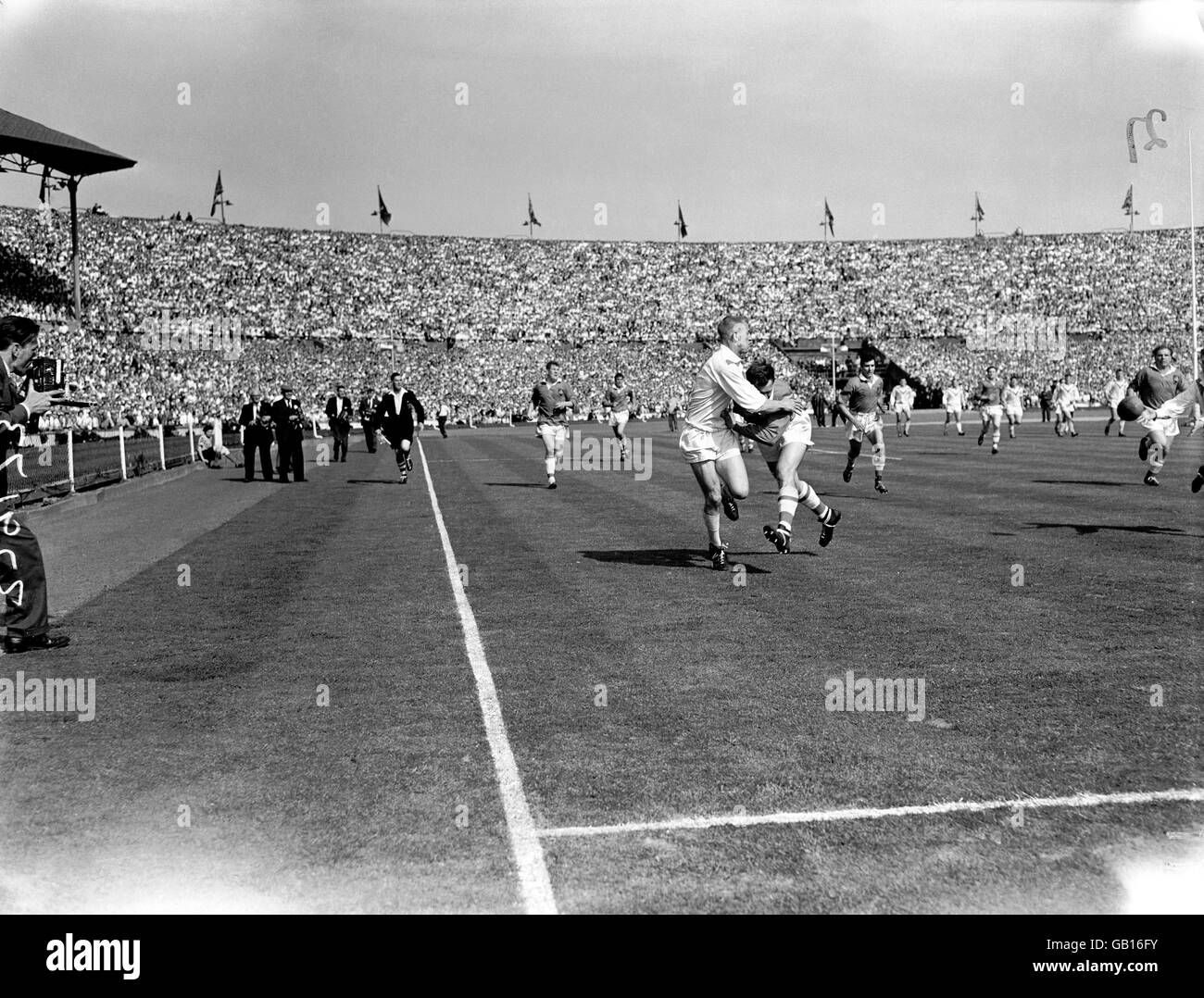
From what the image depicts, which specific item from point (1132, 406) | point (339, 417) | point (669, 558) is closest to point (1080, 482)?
point (1132, 406)

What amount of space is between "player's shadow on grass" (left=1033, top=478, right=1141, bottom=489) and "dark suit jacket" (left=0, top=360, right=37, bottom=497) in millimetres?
15562

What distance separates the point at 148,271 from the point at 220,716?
72960 mm

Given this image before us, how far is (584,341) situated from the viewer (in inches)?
3187

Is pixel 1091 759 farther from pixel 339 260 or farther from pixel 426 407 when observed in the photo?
pixel 339 260

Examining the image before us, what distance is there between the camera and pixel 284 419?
82.1 ft

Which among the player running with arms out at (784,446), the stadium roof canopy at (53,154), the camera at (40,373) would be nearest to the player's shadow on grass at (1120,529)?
the player running with arms out at (784,446)

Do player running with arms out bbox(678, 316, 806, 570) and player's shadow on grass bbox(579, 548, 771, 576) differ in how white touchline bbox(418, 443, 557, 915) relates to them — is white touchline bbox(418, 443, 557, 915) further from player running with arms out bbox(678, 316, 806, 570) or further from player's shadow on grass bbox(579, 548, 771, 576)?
player running with arms out bbox(678, 316, 806, 570)

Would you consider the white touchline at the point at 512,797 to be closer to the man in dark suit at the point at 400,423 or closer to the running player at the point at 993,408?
the man in dark suit at the point at 400,423

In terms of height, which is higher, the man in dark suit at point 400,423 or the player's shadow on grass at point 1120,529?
the man in dark suit at point 400,423

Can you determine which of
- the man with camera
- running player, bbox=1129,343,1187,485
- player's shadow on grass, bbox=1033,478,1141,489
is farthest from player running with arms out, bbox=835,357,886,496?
the man with camera

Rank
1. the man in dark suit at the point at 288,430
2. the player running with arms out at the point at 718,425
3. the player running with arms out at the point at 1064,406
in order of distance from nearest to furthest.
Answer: the player running with arms out at the point at 718,425 → the man in dark suit at the point at 288,430 → the player running with arms out at the point at 1064,406

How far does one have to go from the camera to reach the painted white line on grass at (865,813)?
4605mm

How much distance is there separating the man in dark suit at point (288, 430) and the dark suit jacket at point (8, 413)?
1623 cm
